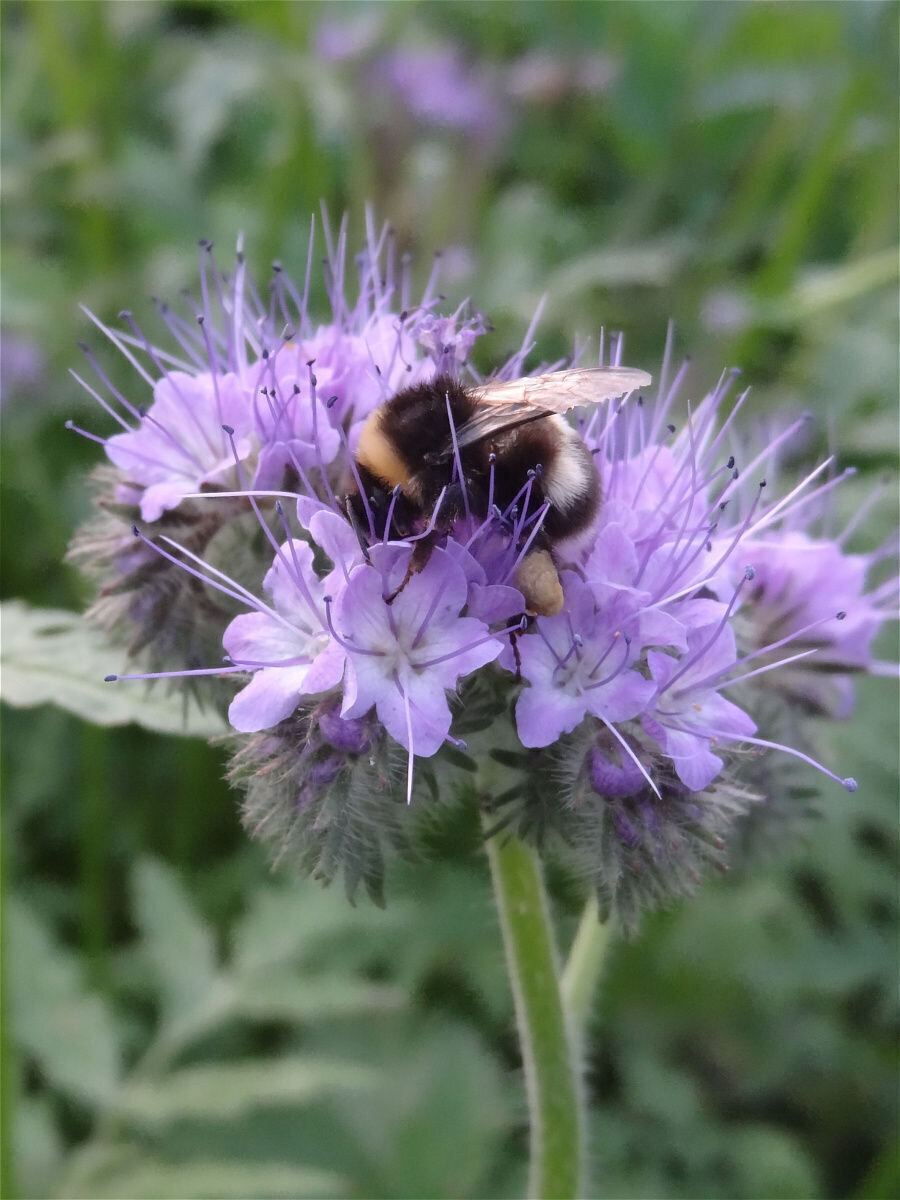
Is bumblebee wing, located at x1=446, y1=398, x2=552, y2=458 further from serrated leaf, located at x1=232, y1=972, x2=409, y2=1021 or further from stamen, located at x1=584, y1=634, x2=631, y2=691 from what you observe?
serrated leaf, located at x1=232, y1=972, x2=409, y2=1021

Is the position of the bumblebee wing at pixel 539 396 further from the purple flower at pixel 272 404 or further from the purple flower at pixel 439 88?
the purple flower at pixel 439 88

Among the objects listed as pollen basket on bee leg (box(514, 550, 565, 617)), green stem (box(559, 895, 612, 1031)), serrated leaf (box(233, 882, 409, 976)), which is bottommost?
serrated leaf (box(233, 882, 409, 976))

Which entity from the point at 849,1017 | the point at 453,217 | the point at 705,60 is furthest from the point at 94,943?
the point at 705,60

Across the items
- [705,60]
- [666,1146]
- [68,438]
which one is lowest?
[666,1146]

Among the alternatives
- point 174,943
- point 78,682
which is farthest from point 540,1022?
point 174,943

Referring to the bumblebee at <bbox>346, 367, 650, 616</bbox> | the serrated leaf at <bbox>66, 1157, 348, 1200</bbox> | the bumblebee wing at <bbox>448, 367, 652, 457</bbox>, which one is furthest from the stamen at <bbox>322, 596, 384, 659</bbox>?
the serrated leaf at <bbox>66, 1157, 348, 1200</bbox>

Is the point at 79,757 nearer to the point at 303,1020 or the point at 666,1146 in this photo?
the point at 303,1020
